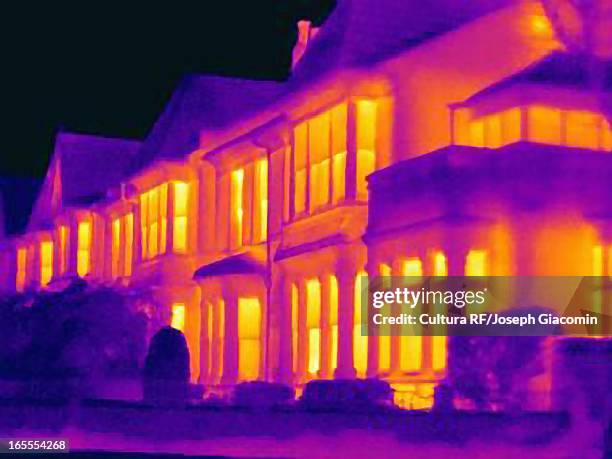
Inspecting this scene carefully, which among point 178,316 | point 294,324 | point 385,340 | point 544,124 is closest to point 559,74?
point 544,124

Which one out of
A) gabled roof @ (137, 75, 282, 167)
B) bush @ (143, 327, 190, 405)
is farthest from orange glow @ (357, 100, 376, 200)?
gabled roof @ (137, 75, 282, 167)

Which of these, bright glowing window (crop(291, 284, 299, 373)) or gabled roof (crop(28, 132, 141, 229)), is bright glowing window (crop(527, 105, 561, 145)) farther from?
gabled roof (crop(28, 132, 141, 229))

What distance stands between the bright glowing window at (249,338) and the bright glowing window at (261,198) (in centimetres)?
176

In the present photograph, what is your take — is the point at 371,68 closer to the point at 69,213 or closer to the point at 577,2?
the point at 577,2

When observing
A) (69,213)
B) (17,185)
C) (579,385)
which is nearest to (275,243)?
(579,385)

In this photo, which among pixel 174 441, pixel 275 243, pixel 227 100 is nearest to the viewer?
pixel 174 441

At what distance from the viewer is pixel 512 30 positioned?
27422 millimetres

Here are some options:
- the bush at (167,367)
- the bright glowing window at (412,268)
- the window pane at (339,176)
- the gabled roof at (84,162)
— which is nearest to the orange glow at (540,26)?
the window pane at (339,176)

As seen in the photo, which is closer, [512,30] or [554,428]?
[554,428]

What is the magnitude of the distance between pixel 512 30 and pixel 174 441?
11650 mm

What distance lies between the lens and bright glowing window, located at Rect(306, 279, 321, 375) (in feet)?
97.6

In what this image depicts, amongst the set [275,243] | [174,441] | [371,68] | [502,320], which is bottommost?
[174,441]

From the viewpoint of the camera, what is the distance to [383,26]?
28.9 meters

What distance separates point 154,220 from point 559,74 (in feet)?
59.5
